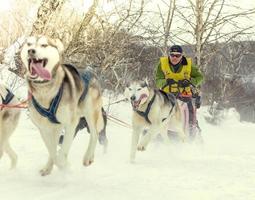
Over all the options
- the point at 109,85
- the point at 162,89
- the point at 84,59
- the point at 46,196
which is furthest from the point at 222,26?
the point at 46,196

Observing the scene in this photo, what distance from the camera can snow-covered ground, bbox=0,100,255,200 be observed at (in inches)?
139

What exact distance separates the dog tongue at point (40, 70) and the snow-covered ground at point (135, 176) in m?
0.79

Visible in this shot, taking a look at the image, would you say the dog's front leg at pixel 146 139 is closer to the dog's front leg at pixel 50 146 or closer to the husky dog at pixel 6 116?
the husky dog at pixel 6 116

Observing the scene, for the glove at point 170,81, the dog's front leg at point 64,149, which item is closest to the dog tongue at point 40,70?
the dog's front leg at point 64,149

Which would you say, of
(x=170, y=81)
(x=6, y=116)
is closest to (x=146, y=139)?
(x=170, y=81)

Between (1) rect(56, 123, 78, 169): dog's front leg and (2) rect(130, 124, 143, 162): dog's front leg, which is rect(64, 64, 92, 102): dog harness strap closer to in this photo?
(1) rect(56, 123, 78, 169): dog's front leg

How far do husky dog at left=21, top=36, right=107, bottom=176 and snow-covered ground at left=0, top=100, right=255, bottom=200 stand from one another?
0.27 meters

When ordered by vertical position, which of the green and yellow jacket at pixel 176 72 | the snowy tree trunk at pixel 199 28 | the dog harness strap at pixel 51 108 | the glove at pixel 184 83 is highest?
the snowy tree trunk at pixel 199 28

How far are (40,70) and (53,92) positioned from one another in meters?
0.24

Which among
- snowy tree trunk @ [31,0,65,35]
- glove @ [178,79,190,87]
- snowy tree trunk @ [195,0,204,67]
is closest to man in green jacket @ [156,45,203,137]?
glove @ [178,79,190,87]

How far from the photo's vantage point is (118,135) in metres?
9.09

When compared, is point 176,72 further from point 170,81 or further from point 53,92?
point 53,92

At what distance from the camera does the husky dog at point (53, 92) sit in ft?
11.9

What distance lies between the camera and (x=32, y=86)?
3836 mm
